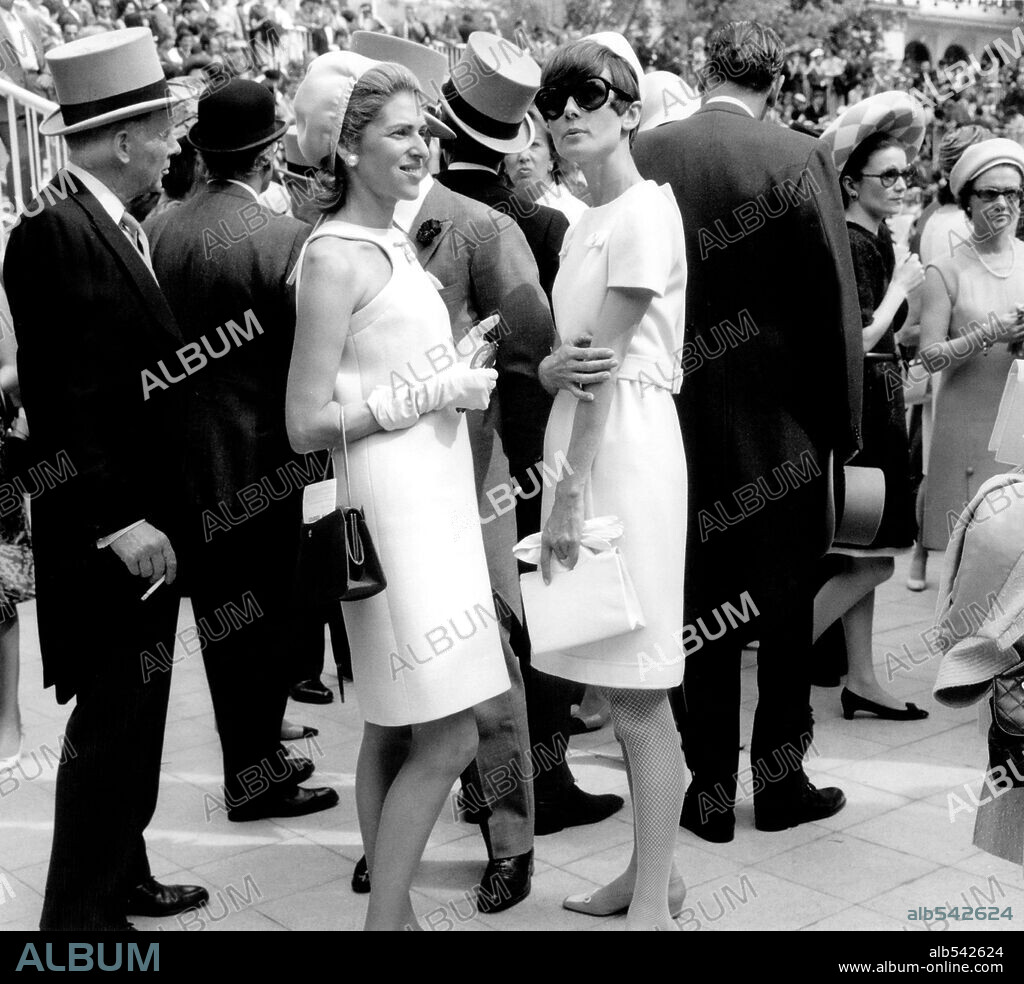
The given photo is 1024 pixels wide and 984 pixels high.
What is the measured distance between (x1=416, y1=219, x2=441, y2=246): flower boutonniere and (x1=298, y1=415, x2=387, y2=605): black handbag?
889 millimetres

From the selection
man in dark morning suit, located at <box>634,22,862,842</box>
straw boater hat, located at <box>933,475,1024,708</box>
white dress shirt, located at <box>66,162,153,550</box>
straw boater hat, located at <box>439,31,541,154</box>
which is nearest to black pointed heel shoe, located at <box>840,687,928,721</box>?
man in dark morning suit, located at <box>634,22,862,842</box>

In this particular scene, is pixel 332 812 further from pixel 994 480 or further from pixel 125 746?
pixel 994 480

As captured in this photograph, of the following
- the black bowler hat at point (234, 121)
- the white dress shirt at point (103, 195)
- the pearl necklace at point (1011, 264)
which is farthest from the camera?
the pearl necklace at point (1011, 264)

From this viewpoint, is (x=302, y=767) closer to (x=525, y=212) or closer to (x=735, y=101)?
(x=525, y=212)

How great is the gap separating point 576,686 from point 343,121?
2.23 metres

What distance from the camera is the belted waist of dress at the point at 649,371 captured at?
2.98 meters

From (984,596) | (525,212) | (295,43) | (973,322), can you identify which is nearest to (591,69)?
(525,212)

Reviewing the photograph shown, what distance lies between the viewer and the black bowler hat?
3877 millimetres

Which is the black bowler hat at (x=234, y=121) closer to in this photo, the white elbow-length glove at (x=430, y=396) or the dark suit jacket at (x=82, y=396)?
the dark suit jacket at (x=82, y=396)

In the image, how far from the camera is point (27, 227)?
9.61 feet

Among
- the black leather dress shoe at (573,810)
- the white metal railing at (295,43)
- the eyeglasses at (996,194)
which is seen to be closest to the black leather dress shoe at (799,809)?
the black leather dress shoe at (573,810)

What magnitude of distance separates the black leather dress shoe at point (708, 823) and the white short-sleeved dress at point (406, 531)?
45.7 inches

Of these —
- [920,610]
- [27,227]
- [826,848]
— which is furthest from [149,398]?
[920,610]

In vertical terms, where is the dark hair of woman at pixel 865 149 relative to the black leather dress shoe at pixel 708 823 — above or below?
above
